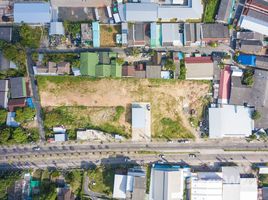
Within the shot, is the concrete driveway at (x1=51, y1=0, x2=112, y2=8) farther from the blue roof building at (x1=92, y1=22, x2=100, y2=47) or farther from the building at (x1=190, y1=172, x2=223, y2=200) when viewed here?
the building at (x1=190, y1=172, x2=223, y2=200)

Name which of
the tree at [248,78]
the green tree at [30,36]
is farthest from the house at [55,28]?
the tree at [248,78]

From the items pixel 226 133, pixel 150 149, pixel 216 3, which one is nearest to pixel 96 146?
pixel 150 149

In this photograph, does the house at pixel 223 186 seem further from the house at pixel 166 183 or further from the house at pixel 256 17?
the house at pixel 256 17

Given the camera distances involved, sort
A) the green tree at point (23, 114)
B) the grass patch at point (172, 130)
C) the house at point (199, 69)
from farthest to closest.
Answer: the grass patch at point (172, 130), the house at point (199, 69), the green tree at point (23, 114)

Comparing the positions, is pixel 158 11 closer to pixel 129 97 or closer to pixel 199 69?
pixel 199 69

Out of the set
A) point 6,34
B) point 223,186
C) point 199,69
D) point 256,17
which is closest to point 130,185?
point 223,186

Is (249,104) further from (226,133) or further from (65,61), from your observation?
(65,61)
